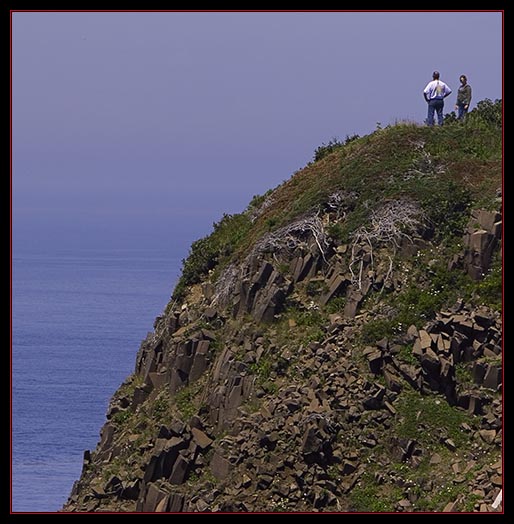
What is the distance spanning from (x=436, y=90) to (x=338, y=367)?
33.9ft

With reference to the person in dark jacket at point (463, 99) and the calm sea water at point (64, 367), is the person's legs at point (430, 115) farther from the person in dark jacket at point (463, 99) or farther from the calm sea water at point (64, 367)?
the calm sea water at point (64, 367)

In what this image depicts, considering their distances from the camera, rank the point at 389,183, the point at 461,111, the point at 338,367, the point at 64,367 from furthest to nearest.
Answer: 1. the point at 64,367
2. the point at 461,111
3. the point at 389,183
4. the point at 338,367

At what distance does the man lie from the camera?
4267 cm

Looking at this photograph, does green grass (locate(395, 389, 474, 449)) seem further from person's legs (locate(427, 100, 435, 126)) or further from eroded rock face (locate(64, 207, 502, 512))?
person's legs (locate(427, 100, 435, 126))

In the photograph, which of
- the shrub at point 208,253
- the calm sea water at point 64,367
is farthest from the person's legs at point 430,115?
the calm sea water at point 64,367

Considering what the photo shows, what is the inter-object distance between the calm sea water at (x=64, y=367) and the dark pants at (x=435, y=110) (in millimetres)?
17309

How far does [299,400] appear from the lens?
3562cm

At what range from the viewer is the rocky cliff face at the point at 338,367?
1346 inches

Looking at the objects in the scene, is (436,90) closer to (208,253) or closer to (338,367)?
(208,253)

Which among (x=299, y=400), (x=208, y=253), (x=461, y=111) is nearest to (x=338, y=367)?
(x=299, y=400)

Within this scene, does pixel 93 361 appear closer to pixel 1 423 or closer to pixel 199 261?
pixel 199 261

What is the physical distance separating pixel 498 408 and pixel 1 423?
12300mm

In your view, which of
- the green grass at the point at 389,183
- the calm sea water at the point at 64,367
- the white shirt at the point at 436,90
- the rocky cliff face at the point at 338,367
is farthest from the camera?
the calm sea water at the point at 64,367

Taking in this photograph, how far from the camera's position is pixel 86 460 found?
4112 cm
